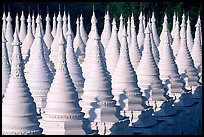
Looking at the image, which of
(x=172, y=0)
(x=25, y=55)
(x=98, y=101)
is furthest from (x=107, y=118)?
(x=172, y=0)

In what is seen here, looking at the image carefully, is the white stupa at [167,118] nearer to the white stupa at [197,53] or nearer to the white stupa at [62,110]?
the white stupa at [62,110]

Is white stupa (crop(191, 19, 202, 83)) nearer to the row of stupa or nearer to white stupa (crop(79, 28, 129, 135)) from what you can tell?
the row of stupa

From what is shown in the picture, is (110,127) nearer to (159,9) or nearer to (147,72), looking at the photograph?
(147,72)

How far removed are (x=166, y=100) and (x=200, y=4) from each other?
42699 millimetres

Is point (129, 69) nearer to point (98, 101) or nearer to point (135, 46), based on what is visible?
point (98, 101)

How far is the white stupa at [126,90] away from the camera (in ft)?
101

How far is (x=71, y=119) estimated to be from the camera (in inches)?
1015

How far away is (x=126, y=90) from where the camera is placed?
103 ft

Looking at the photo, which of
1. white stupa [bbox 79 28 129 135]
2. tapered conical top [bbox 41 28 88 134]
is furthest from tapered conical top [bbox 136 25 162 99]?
tapered conical top [bbox 41 28 88 134]

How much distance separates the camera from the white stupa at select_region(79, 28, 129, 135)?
1092 inches

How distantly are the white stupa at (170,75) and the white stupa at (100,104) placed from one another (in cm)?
856

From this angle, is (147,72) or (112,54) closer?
(147,72)

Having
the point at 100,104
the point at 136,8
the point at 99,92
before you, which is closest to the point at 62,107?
the point at 100,104

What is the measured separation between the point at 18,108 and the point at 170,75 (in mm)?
14672
